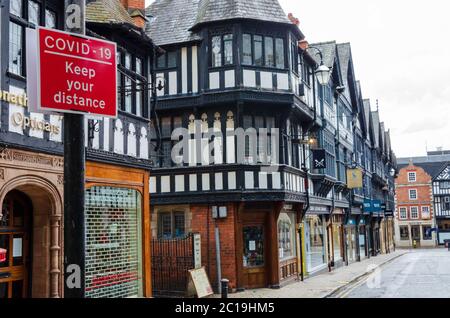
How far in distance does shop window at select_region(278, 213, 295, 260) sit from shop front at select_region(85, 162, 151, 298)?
8117 mm

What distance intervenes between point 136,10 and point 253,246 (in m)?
9.30

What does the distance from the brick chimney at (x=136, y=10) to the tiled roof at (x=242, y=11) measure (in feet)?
11.1

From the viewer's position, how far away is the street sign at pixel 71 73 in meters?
4.80

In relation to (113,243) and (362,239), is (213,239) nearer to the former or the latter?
(113,243)

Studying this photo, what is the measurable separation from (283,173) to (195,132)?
3679mm

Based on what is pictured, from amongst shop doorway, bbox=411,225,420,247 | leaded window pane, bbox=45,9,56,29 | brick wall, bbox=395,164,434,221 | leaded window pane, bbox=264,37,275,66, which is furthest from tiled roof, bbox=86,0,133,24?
brick wall, bbox=395,164,434,221

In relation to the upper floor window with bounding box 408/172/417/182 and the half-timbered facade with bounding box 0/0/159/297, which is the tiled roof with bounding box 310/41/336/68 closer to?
the half-timbered facade with bounding box 0/0/159/297

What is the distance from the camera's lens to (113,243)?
1245 cm

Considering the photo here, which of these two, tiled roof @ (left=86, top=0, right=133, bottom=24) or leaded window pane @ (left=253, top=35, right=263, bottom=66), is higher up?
leaded window pane @ (left=253, top=35, right=263, bottom=66)

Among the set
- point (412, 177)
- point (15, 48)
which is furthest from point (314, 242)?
point (412, 177)

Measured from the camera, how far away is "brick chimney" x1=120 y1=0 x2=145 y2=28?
16344 mm
